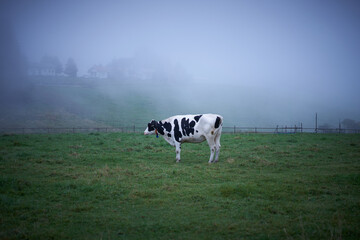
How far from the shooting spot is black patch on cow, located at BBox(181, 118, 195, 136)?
16.3m

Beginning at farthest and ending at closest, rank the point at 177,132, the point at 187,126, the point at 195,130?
the point at 177,132 < the point at 187,126 < the point at 195,130

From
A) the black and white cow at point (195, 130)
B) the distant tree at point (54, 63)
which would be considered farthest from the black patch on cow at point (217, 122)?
the distant tree at point (54, 63)

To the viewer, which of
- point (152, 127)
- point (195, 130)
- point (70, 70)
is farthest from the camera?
point (70, 70)

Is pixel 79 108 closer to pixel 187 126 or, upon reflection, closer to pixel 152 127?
pixel 152 127

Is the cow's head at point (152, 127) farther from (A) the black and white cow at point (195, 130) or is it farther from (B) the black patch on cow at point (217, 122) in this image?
(B) the black patch on cow at point (217, 122)

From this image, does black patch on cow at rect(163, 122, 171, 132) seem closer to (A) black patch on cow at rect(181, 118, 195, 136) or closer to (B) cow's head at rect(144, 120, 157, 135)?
(B) cow's head at rect(144, 120, 157, 135)

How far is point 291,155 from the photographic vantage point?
17.3 m

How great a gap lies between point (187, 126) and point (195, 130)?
1.95 feet

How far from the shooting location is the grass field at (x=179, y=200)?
6.45 metres

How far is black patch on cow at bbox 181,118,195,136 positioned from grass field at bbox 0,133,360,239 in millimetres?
2094

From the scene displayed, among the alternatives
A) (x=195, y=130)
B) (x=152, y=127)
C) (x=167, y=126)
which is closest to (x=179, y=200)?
(x=195, y=130)

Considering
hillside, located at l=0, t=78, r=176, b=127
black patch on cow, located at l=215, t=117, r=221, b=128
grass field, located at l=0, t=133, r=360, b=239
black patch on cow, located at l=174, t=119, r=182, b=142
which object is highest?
hillside, located at l=0, t=78, r=176, b=127

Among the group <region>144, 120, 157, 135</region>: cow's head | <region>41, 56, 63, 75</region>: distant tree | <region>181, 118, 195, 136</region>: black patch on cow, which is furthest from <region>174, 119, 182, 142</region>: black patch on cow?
<region>41, 56, 63, 75</region>: distant tree

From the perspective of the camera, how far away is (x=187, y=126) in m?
16.5
